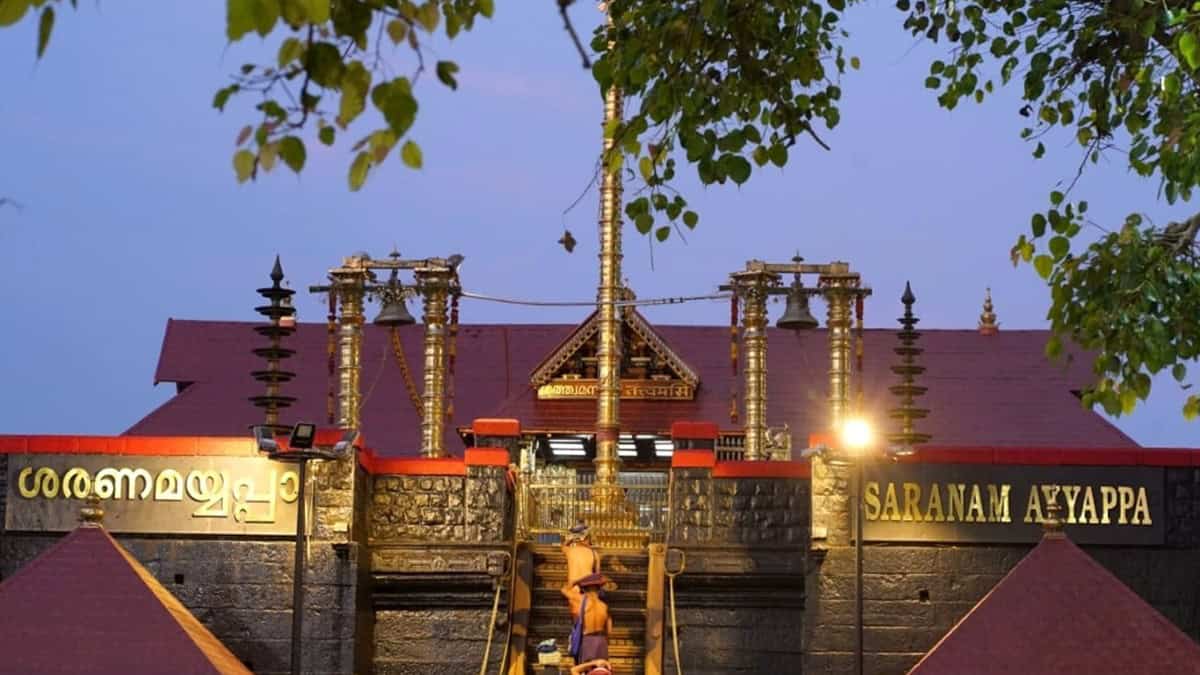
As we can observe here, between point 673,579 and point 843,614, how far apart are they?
1.93 meters

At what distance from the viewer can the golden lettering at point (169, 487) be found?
24.9 metres

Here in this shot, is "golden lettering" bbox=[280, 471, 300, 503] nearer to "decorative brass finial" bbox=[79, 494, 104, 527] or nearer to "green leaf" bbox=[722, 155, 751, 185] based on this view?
"decorative brass finial" bbox=[79, 494, 104, 527]

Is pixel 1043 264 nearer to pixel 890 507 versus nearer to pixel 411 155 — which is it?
pixel 890 507

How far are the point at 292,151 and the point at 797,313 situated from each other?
19.8 meters

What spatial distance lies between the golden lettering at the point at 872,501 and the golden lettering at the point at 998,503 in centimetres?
122

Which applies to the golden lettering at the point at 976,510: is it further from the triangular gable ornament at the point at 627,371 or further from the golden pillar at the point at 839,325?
the triangular gable ornament at the point at 627,371

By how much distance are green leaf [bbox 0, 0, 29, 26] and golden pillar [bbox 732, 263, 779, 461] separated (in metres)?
22.2

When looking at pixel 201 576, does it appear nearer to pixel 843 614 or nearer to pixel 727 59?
pixel 843 614

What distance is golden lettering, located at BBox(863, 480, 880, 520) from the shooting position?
2505 cm

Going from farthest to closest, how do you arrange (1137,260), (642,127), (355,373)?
(355,373) < (1137,260) < (642,127)

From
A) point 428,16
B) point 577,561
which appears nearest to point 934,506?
point 577,561

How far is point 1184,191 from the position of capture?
16328 mm

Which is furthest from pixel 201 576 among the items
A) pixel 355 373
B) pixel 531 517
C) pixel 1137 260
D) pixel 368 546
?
pixel 1137 260

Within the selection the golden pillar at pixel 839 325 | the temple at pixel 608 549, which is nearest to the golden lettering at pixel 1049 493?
the temple at pixel 608 549
